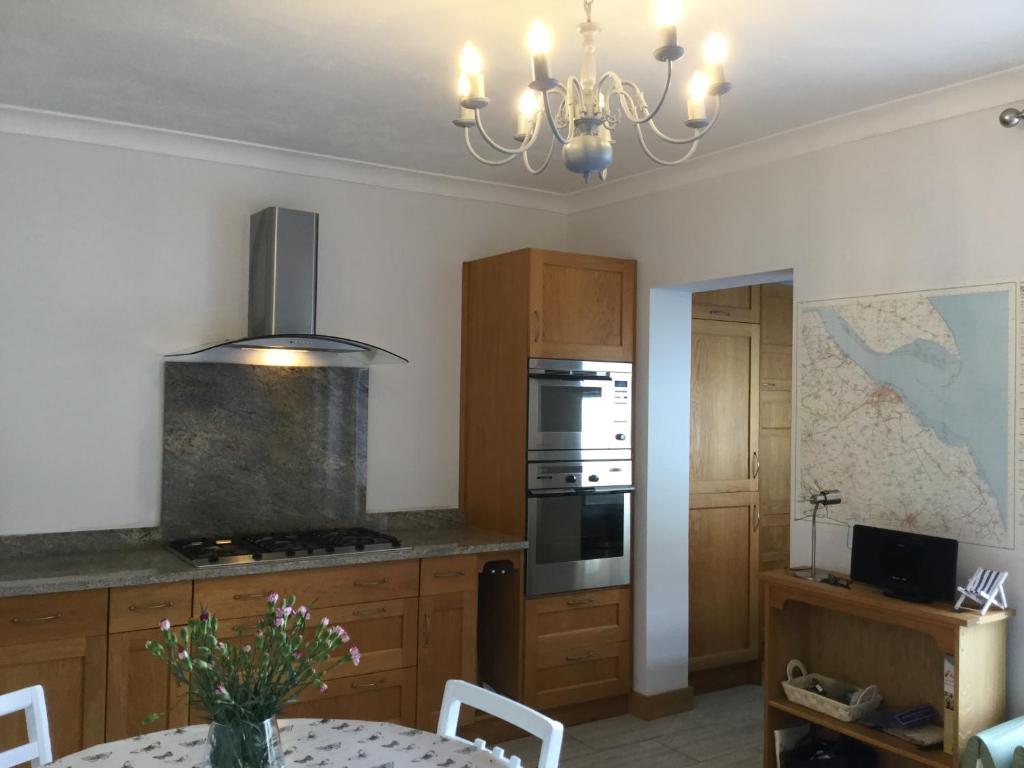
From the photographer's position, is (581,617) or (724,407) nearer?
(581,617)

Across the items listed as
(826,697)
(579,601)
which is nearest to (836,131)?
(826,697)

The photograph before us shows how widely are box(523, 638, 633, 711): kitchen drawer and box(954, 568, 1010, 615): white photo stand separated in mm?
1838

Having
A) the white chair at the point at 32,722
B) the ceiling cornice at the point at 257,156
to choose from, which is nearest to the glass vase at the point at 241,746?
the white chair at the point at 32,722

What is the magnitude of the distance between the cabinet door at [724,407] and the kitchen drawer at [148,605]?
2.67 meters

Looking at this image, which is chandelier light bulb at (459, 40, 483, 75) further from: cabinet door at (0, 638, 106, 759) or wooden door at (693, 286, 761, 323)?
wooden door at (693, 286, 761, 323)

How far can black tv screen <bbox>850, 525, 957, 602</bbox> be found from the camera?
291cm

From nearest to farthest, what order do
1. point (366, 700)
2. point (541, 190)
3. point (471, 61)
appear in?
point (471, 61) → point (366, 700) → point (541, 190)

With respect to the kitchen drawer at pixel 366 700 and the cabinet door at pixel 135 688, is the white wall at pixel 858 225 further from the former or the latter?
the cabinet door at pixel 135 688

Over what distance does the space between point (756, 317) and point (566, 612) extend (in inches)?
80.6

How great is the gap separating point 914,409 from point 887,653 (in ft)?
3.05

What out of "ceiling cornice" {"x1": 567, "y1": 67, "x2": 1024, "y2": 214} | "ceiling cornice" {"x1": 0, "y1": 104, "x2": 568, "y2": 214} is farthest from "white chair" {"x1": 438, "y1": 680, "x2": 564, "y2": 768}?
"ceiling cornice" {"x1": 0, "y1": 104, "x2": 568, "y2": 214}

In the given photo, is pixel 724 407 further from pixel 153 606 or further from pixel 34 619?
pixel 34 619

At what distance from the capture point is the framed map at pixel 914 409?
2.96m

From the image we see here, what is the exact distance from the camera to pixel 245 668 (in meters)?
1.68
